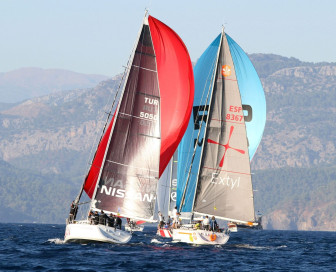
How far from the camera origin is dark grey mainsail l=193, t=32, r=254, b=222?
52.4 m

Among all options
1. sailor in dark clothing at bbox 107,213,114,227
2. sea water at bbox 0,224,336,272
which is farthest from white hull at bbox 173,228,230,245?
sailor in dark clothing at bbox 107,213,114,227

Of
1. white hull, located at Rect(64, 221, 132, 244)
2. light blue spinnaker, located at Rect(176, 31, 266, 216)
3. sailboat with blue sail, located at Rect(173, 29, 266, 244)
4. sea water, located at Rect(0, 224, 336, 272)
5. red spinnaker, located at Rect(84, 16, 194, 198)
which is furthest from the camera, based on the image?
A: light blue spinnaker, located at Rect(176, 31, 266, 216)

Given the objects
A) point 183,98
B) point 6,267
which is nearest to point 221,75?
point 183,98

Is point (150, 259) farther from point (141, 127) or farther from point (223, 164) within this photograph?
point (223, 164)

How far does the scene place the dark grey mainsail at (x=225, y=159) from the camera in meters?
52.4

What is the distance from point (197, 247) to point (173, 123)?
8712 mm

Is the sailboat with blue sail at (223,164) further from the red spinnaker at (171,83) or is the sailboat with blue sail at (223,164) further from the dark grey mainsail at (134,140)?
the dark grey mainsail at (134,140)

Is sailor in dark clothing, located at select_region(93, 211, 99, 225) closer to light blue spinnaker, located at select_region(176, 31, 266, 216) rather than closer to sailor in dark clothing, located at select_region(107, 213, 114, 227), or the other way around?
sailor in dark clothing, located at select_region(107, 213, 114, 227)

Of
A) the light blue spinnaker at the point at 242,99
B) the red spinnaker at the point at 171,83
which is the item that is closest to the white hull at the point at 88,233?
the red spinnaker at the point at 171,83

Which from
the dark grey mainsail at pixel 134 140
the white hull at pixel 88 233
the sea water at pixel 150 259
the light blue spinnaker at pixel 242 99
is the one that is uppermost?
the light blue spinnaker at pixel 242 99

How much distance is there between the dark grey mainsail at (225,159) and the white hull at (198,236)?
4.36 feet

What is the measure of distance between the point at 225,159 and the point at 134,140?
7.76m

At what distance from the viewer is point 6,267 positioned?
37.1m

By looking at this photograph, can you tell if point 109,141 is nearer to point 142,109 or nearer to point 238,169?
point 142,109
